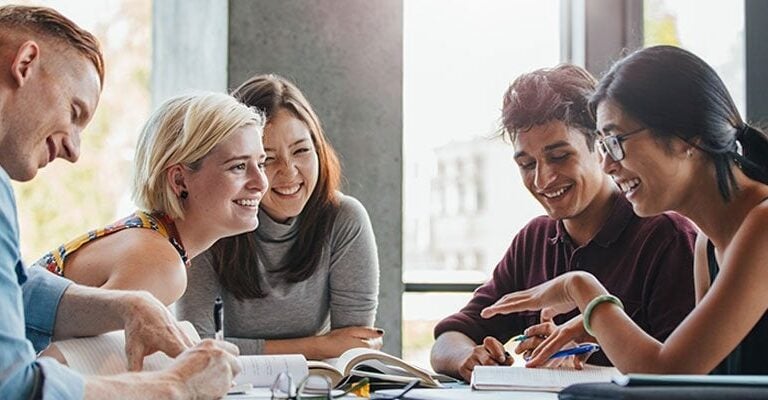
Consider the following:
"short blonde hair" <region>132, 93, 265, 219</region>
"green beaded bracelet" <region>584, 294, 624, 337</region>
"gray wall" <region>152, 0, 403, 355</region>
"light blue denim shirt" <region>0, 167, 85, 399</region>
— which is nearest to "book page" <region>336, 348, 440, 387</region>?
"green beaded bracelet" <region>584, 294, 624, 337</region>

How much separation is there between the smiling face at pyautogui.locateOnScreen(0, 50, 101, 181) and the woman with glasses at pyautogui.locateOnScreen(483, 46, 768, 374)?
1.02 metres

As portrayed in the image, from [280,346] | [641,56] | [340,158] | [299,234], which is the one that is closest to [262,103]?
[299,234]

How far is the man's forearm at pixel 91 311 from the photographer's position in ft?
6.71

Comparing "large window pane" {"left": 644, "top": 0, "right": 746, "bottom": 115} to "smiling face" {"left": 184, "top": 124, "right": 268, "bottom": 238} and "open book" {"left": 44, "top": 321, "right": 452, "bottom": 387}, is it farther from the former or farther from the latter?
"open book" {"left": 44, "top": 321, "right": 452, "bottom": 387}

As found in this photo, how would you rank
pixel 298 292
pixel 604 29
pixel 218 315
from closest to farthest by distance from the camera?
pixel 218 315 → pixel 298 292 → pixel 604 29

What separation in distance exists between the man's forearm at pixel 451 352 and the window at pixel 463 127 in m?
1.57

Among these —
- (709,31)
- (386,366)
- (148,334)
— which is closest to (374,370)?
(386,366)

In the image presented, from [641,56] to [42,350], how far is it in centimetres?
140

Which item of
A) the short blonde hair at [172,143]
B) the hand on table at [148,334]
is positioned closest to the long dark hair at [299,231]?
the short blonde hair at [172,143]

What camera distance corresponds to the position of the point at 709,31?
168 inches

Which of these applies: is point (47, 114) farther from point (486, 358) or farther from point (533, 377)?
point (486, 358)

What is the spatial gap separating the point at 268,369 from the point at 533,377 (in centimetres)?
54

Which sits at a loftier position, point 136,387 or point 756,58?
point 756,58

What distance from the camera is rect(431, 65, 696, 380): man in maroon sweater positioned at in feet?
8.70
